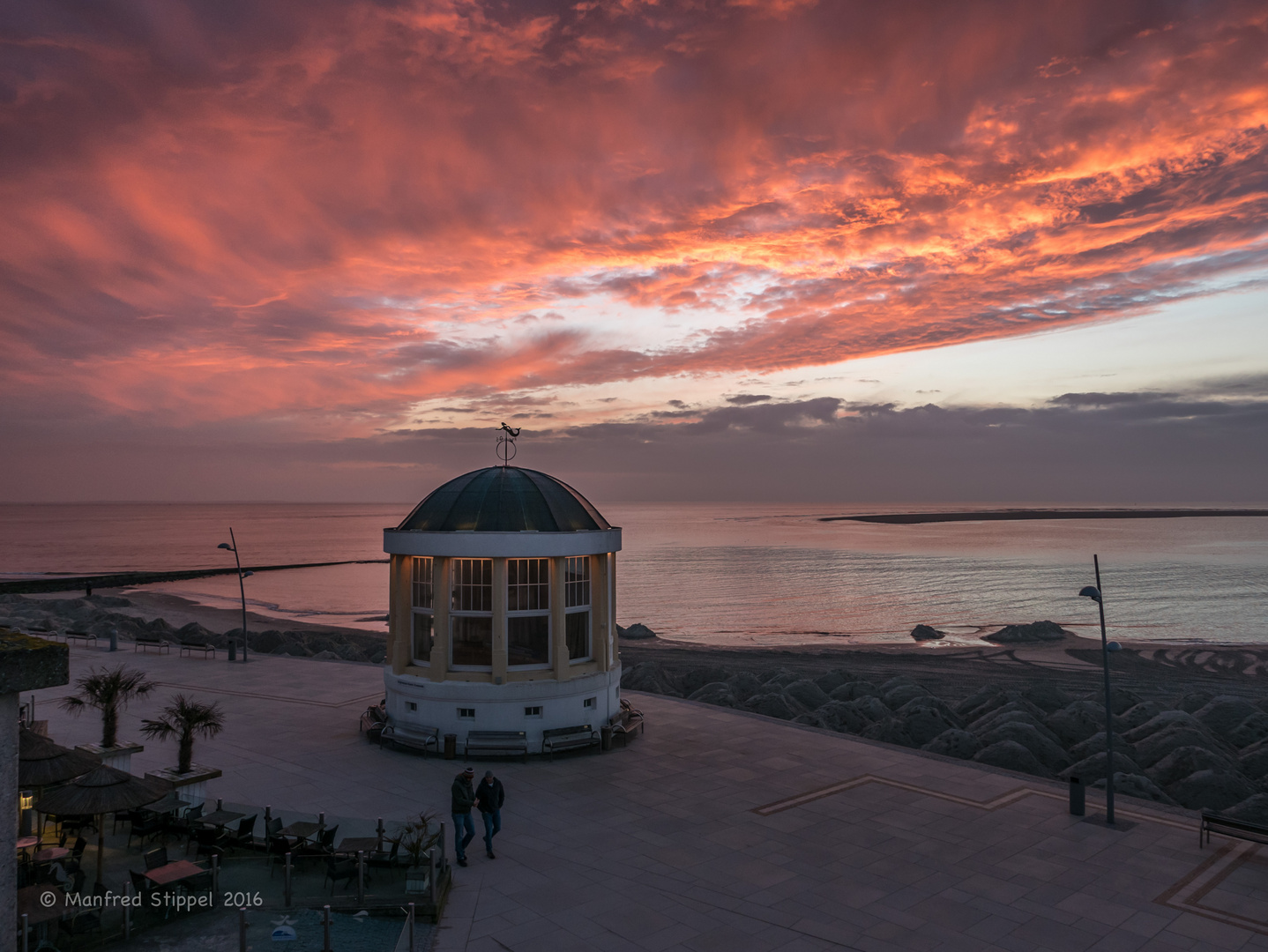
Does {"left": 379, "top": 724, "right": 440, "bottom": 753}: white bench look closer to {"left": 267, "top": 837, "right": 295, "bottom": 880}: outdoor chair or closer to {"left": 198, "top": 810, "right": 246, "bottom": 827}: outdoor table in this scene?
{"left": 198, "top": 810, "right": 246, "bottom": 827}: outdoor table

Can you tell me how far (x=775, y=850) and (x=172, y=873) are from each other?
431 inches

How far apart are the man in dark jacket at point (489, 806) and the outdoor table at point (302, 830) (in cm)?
306

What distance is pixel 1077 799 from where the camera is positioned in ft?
59.4

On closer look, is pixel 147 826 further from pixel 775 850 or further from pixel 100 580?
pixel 100 580

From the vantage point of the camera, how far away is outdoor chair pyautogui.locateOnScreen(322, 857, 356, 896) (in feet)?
45.3

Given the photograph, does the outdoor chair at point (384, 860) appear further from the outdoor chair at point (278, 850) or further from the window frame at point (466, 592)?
the window frame at point (466, 592)

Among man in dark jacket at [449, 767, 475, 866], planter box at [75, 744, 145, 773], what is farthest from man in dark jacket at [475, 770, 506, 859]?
planter box at [75, 744, 145, 773]


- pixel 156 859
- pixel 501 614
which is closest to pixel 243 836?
pixel 156 859

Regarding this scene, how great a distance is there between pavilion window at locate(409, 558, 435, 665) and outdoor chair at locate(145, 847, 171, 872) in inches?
415

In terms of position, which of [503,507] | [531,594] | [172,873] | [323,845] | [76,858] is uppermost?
[503,507]

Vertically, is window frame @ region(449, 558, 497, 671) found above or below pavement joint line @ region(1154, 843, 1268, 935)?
above

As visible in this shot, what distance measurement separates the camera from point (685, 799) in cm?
1906

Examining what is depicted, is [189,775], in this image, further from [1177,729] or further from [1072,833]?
[1177,729]

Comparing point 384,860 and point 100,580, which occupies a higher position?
point 384,860
